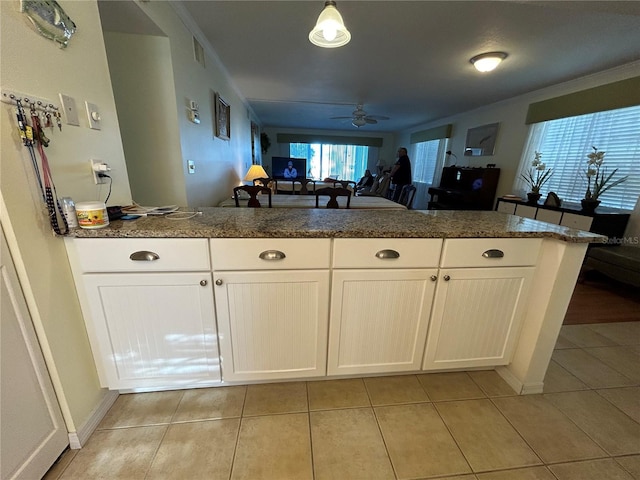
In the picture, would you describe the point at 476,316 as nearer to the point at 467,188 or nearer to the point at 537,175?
the point at 537,175

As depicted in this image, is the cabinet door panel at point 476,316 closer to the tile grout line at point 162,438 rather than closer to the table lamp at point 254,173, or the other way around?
the tile grout line at point 162,438

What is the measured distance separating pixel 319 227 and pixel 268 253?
255 millimetres

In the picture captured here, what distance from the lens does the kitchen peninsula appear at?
109cm

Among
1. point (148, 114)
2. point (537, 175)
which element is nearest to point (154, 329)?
point (148, 114)

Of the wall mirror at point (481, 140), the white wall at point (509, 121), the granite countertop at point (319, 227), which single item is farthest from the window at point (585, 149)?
the granite countertop at point (319, 227)

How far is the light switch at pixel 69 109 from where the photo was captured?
3.23 feet

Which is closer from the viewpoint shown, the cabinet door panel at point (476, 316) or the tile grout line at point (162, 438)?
the tile grout line at point (162, 438)

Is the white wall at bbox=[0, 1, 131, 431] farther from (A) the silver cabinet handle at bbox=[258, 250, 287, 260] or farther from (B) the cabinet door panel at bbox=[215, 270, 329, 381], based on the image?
(A) the silver cabinet handle at bbox=[258, 250, 287, 260]

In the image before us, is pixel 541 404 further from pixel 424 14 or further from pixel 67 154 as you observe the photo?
pixel 424 14

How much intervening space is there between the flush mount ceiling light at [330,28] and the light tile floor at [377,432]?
6.13 feet

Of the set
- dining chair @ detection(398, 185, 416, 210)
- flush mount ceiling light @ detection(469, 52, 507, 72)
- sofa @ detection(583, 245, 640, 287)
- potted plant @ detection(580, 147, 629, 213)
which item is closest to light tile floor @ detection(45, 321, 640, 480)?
sofa @ detection(583, 245, 640, 287)

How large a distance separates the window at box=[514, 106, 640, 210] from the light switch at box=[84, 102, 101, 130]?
4.64 m

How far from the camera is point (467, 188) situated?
486cm

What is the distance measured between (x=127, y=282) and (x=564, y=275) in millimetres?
1987
